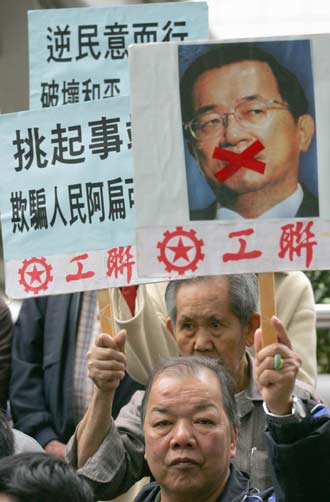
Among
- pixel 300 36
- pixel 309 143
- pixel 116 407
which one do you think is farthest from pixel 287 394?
pixel 116 407

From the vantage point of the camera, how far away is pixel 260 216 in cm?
420

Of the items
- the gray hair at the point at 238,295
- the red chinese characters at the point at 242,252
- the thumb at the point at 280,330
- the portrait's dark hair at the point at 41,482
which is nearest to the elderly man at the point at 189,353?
the gray hair at the point at 238,295

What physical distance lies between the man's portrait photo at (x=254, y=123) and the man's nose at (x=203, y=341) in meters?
0.68

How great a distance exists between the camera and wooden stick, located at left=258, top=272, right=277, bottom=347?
13.2 feet

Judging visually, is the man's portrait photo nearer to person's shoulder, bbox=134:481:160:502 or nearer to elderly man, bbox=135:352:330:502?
elderly man, bbox=135:352:330:502

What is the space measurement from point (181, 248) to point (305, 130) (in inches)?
21.6

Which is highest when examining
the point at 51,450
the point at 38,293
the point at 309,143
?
the point at 309,143

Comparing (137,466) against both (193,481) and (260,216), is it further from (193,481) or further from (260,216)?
(260,216)

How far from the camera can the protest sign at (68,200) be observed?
4.64 meters

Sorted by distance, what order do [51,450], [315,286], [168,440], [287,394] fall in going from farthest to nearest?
[315,286]
[51,450]
[168,440]
[287,394]

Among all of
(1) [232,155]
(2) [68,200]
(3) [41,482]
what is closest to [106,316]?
(2) [68,200]

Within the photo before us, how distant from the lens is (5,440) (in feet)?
14.7

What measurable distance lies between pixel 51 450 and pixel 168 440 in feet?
4.55

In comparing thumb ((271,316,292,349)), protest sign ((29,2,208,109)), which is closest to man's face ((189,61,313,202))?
thumb ((271,316,292,349))
